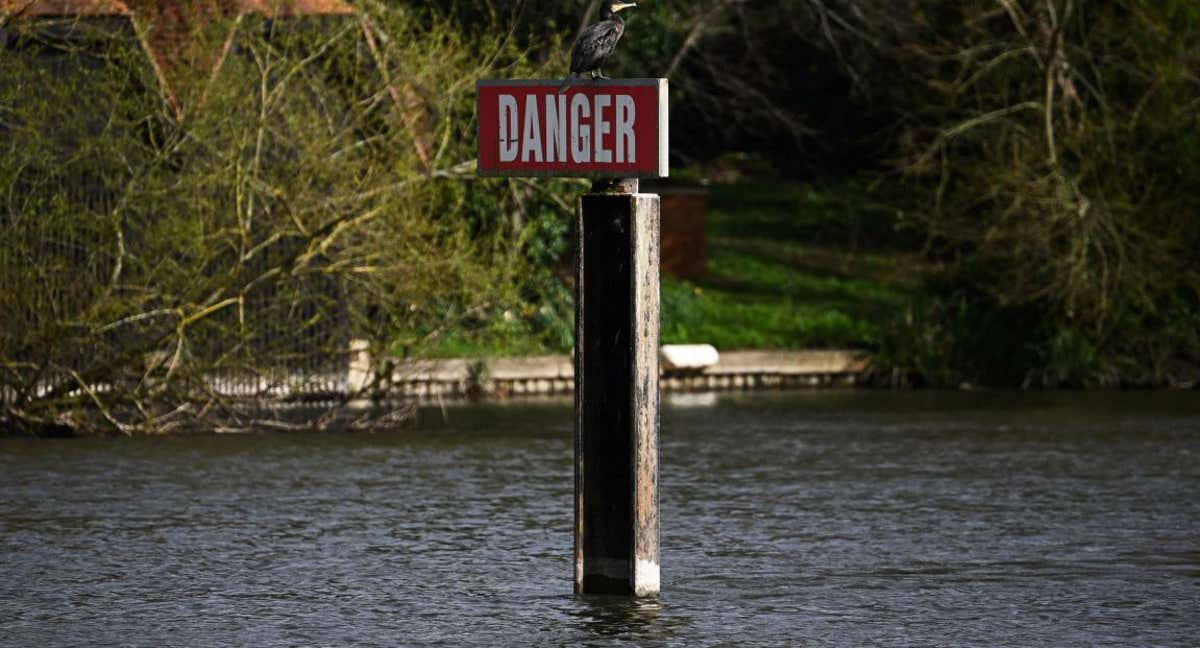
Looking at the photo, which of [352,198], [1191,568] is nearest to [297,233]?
[352,198]

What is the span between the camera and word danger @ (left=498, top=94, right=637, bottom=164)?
12680 millimetres

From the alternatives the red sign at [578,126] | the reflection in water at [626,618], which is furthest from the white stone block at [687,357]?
the red sign at [578,126]

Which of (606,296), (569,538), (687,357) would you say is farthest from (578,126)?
(687,357)

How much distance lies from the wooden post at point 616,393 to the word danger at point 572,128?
29cm

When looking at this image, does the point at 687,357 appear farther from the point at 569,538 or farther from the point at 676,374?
the point at 569,538

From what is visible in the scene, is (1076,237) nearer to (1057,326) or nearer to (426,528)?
(1057,326)

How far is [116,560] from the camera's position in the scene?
580 inches

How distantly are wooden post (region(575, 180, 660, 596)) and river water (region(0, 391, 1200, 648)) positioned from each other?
30 cm

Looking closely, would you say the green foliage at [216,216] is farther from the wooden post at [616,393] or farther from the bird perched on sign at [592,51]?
the wooden post at [616,393]

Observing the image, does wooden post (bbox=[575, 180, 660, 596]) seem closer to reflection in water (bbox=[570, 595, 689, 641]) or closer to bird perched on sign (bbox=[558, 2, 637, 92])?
reflection in water (bbox=[570, 595, 689, 641])

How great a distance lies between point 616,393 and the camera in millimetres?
12852

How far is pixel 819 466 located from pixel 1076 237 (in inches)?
397

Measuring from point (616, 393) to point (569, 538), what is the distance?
311 cm

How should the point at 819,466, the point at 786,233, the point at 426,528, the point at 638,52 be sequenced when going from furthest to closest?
1. the point at 786,233
2. the point at 638,52
3. the point at 819,466
4. the point at 426,528
